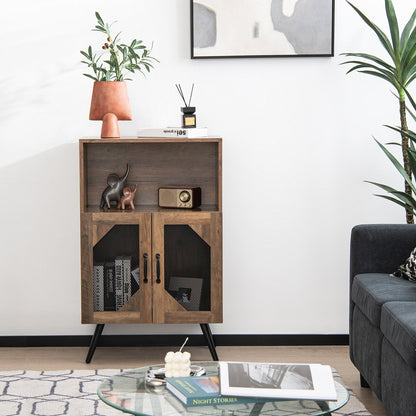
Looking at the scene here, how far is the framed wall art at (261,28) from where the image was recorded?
11.0ft

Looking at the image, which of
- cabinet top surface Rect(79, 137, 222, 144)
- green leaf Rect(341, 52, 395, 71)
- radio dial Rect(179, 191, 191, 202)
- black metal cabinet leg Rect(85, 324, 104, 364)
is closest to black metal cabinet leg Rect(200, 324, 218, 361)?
black metal cabinet leg Rect(85, 324, 104, 364)

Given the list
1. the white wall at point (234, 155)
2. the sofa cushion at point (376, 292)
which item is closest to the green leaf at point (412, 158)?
the white wall at point (234, 155)

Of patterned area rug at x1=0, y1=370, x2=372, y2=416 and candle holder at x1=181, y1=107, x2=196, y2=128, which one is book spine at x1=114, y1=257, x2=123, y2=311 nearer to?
patterned area rug at x1=0, y1=370, x2=372, y2=416

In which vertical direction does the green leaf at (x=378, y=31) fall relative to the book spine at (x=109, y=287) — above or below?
above

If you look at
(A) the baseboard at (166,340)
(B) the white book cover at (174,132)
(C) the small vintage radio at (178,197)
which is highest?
(B) the white book cover at (174,132)

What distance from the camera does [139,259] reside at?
316 centimetres

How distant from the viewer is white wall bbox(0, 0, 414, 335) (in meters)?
3.39

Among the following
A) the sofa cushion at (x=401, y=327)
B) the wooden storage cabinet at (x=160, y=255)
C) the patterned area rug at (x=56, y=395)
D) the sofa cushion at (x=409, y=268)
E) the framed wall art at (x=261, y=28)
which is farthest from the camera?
the framed wall art at (x=261, y=28)

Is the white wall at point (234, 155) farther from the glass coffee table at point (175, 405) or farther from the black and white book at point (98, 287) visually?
the glass coffee table at point (175, 405)

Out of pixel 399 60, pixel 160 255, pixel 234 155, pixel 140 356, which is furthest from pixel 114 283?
pixel 399 60

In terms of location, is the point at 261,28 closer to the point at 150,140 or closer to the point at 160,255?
the point at 150,140

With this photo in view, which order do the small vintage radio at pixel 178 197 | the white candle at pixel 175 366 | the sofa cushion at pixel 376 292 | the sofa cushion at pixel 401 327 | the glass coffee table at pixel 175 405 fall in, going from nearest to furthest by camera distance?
1. the glass coffee table at pixel 175 405
2. the white candle at pixel 175 366
3. the sofa cushion at pixel 401 327
4. the sofa cushion at pixel 376 292
5. the small vintage radio at pixel 178 197

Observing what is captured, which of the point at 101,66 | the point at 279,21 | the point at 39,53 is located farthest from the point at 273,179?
the point at 39,53

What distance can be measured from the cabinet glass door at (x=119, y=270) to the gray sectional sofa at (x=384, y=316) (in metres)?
0.95
